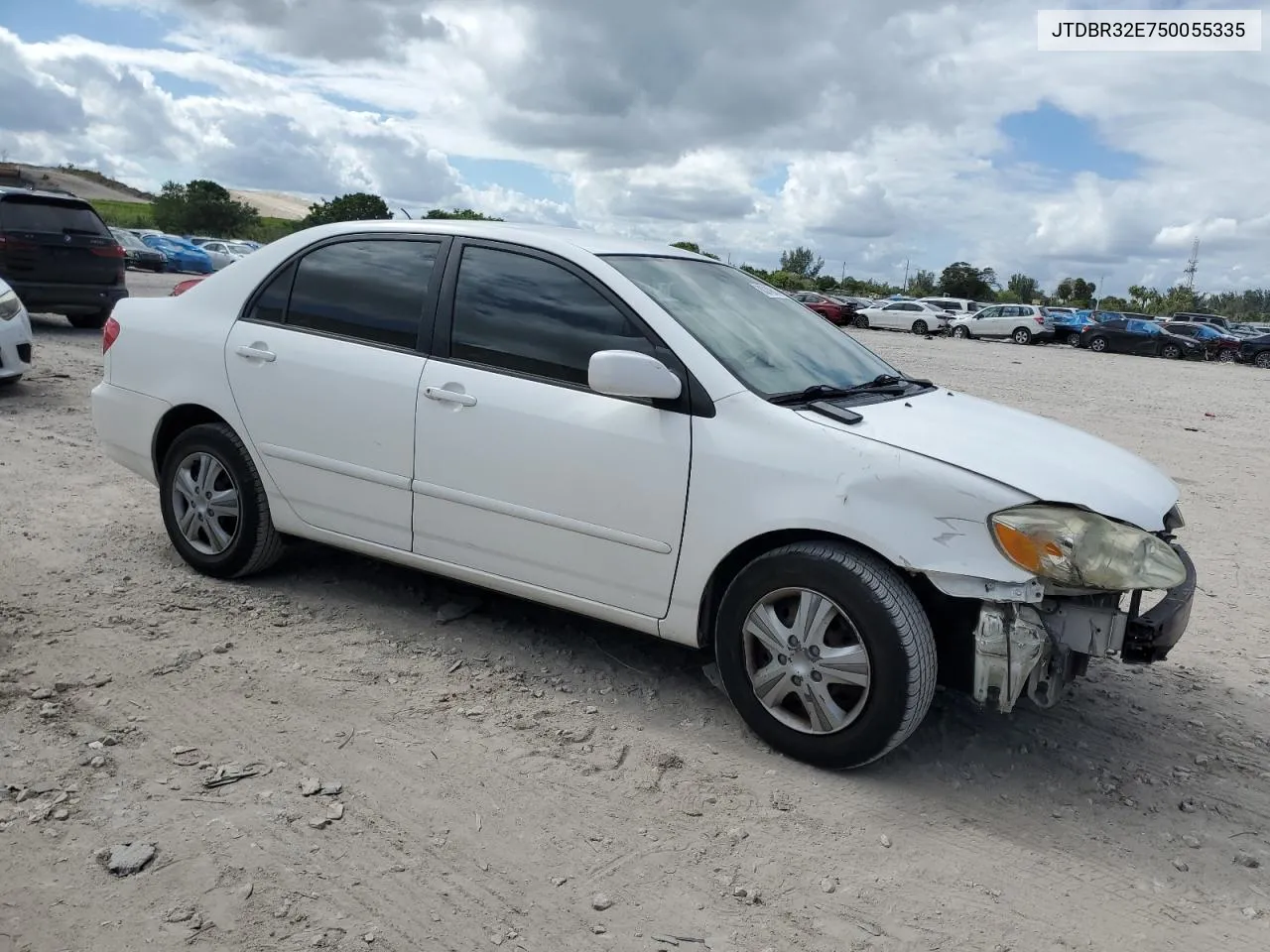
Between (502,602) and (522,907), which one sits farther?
(502,602)

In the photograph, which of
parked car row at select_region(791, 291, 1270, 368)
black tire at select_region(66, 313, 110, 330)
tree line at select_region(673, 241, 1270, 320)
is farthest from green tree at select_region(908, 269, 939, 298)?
black tire at select_region(66, 313, 110, 330)

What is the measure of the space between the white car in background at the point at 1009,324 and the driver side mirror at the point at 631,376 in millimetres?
37269

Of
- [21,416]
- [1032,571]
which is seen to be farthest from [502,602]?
[21,416]

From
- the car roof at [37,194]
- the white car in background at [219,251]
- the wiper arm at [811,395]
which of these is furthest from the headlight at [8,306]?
the white car in background at [219,251]

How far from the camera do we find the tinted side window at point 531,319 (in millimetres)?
3748

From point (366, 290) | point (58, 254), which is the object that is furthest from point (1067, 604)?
point (58, 254)

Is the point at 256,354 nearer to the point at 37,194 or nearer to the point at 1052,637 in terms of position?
the point at 1052,637

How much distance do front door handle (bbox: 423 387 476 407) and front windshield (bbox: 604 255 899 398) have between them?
0.75 meters

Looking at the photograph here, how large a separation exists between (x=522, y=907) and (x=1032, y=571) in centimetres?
173

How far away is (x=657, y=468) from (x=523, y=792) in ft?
3.71

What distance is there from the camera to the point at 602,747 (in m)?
3.48

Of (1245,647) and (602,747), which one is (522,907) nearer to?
(602,747)

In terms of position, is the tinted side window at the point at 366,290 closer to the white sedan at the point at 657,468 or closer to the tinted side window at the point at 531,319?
the white sedan at the point at 657,468

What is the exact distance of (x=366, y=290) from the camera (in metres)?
4.30
